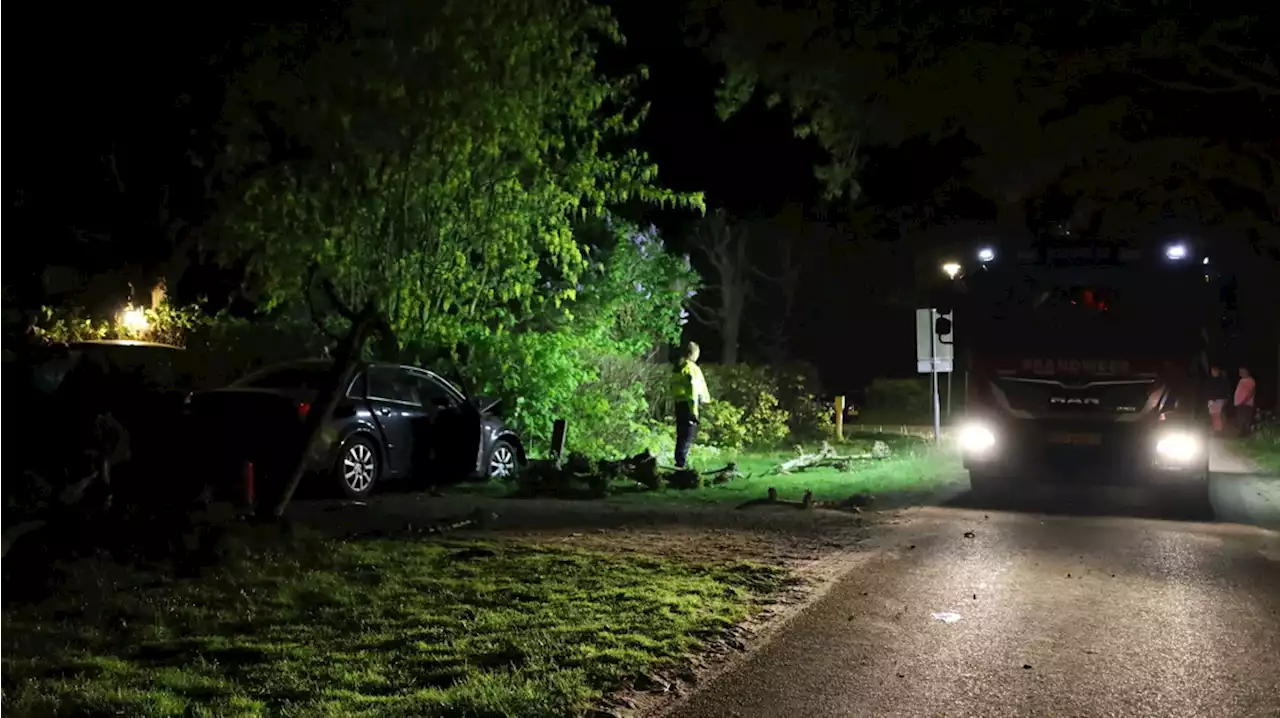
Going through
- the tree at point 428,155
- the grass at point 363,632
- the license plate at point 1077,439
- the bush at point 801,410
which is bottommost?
the grass at point 363,632

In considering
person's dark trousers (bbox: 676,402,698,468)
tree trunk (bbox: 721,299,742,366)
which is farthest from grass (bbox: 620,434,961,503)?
tree trunk (bbox: 721,299,742,366)

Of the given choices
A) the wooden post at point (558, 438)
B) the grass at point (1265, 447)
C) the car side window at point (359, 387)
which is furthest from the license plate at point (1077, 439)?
the car side window at point (359, 387)

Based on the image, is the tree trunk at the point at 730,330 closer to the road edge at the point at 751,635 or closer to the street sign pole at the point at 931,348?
the street sign pole at the point at 931,348

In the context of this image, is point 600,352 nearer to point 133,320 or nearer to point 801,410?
point 801,410

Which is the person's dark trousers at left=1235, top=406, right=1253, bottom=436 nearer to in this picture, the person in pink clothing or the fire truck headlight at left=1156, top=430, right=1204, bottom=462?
the person in pink clothing

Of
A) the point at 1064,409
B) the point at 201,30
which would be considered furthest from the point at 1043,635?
the point at 201,30

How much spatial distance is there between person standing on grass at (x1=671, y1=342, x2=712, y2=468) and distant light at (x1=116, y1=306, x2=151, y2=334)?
9.69 meters

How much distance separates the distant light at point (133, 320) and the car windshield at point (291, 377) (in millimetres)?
8378

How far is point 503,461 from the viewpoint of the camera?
1412cm

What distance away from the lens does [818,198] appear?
19016 millimetres

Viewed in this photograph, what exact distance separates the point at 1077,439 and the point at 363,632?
865cm

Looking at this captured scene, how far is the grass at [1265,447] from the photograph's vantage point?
56.2 feet

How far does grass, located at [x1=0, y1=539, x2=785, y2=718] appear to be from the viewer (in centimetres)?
534

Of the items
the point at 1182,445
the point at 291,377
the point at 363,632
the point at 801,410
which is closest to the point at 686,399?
the point at 291,377
